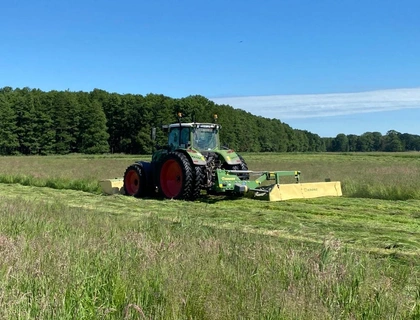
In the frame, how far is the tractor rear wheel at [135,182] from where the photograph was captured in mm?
13570

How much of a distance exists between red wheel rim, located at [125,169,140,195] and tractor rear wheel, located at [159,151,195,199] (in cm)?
119

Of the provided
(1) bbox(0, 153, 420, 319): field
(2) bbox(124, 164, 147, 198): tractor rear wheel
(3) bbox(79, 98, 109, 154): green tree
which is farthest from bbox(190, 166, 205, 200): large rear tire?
(3) bbox(79, 98, 109, 154): green tree

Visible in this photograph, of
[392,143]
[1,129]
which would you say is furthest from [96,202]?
[392,143]

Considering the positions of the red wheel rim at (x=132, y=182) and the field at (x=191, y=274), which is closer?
the field at (x=191, y=274)

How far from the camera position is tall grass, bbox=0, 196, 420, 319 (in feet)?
10.6

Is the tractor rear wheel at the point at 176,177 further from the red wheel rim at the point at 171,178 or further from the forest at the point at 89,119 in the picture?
the forest at the point at 89,119

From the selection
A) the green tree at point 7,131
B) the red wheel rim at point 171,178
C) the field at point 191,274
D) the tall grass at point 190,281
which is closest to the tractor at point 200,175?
the red wheel rim at point 171,178

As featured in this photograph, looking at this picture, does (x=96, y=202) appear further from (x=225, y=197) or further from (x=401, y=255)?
(x=401, y=255)

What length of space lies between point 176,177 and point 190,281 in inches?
349

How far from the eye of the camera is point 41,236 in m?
5.39

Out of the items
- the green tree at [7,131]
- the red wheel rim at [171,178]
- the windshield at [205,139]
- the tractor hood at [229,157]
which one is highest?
the green tree at [7,131]

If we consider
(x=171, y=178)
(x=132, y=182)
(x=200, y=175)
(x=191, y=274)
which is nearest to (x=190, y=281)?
(x=191, y=274)

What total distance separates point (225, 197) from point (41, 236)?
7584mm

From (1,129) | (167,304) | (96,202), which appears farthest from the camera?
(1,129)
